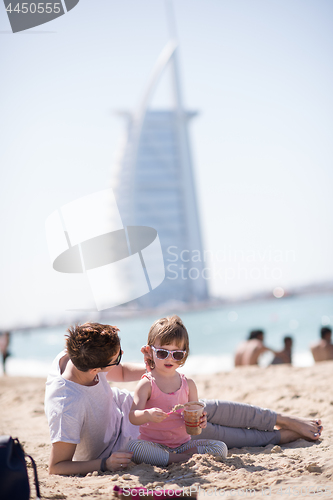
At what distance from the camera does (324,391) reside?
3.23 meters

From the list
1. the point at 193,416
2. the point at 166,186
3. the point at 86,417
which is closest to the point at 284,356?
the point at 193,416

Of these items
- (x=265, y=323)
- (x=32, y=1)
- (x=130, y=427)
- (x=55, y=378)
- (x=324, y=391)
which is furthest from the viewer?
(x=265, y=323)

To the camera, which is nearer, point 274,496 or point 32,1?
point 274,496

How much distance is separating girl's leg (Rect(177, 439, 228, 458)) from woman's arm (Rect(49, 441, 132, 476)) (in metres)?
0.29

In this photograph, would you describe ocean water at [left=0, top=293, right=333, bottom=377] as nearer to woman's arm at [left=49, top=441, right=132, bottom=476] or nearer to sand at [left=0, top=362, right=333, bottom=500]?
sand at [left=0, top=362, right=333, bottom=500]

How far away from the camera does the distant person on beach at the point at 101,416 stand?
160cm

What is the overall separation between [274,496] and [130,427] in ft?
2.46

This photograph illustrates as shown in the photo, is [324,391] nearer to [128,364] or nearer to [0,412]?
[128,364]

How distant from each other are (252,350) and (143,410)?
437 cm

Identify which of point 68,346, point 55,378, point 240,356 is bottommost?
point 240,356

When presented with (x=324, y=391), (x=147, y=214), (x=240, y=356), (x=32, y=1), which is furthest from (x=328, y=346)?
(x=147, y=214)

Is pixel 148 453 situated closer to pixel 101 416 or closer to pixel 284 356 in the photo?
pixel 101 416

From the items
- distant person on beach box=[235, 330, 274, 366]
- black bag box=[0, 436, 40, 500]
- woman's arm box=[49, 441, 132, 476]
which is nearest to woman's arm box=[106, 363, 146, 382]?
woman's arm box=[49, 441, 132, 476]

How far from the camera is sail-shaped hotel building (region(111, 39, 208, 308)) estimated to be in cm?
4372
